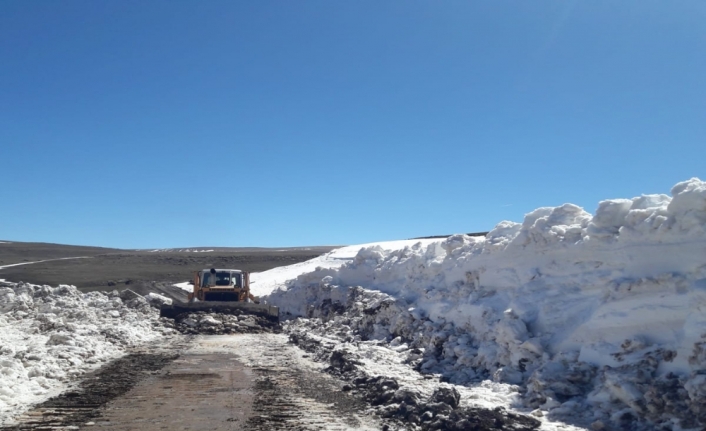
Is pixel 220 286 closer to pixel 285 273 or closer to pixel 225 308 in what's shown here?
pixel 225 308

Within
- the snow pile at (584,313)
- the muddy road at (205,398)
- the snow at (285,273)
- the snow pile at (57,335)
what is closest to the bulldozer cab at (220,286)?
the snow pile at (57,335)

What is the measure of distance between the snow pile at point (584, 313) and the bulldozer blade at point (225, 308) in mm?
6427

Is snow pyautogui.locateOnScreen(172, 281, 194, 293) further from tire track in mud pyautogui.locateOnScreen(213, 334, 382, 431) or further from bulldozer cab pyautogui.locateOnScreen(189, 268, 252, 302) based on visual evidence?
tire track in mud pyautogui.locateOnScreen(213, 334, 382, 431)

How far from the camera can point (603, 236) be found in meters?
8.89

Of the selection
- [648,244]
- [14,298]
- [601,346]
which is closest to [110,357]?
[14,298]

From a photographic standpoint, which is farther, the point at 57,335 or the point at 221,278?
the point at 221,278

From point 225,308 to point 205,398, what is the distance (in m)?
11.2

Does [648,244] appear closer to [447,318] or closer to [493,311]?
[493,311]

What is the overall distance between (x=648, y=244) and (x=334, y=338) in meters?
8.31

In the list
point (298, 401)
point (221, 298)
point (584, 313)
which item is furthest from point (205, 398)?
point (221, 298)

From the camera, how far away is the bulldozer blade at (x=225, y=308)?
18.5 m

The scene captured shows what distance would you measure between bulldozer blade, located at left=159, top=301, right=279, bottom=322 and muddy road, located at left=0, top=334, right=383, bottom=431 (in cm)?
659

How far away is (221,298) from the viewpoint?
2050 cm

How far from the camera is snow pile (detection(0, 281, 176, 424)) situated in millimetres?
8258
